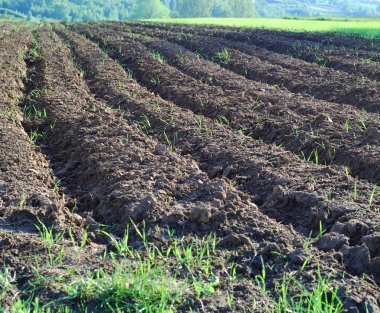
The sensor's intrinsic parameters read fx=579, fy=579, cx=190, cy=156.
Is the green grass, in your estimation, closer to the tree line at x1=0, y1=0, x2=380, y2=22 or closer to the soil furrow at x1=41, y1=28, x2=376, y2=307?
the soil furrow at x1=41, y1=28, x2=376, y2=307

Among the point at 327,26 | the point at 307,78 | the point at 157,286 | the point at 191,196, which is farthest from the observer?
the point at 327,26

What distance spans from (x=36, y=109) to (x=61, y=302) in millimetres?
5617

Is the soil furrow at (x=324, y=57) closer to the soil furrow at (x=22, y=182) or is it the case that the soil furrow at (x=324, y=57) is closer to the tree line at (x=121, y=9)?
the soil furrow at (x=22, y=182)

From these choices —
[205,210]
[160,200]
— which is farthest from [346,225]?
[160,200]

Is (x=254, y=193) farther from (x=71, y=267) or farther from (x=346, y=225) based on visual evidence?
(x=71, y=267)

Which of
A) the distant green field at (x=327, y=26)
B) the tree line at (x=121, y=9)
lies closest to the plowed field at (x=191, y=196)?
the distant green field at (x=327, y=26)

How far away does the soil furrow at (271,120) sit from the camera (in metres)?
5.91

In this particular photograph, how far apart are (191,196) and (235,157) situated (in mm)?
1129

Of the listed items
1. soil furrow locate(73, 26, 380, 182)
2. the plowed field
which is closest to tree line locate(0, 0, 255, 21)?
soil furrow locate(73, 26, 380, 182)

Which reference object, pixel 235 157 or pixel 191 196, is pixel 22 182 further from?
pixel 235 157

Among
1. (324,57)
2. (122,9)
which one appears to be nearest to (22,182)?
(324,57)

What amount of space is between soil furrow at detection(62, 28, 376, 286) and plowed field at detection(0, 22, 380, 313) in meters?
0.02

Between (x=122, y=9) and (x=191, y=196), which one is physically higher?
(x=191, y=196)

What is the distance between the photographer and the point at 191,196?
4.87 metres
